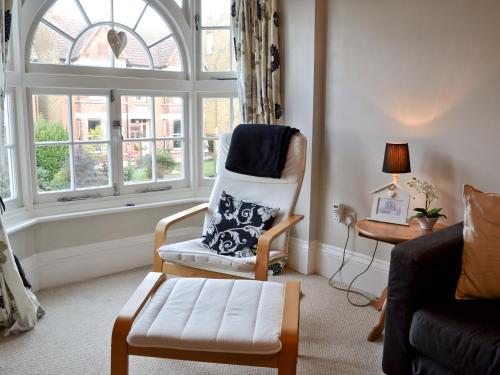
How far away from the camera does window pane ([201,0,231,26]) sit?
3371 millimetres

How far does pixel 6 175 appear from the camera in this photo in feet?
8.64

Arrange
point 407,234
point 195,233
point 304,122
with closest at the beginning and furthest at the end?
point 407,234 < point 304,122 < point 195,233

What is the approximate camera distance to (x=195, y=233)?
3.59 meters

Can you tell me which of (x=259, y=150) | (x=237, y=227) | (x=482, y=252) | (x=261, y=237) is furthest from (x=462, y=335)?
(x=259, y=150)

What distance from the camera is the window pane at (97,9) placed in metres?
2.98

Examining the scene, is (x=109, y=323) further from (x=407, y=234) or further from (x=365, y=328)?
(x=407, y=234)

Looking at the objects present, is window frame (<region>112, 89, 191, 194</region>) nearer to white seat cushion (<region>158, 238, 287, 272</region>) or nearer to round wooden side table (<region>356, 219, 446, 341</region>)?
white seat cushion (<region>158, 238, 287, 272</region>)

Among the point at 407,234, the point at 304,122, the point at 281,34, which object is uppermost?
the point at 281,34

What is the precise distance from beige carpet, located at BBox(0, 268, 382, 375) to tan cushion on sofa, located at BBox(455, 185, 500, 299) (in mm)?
585

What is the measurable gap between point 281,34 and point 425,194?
145cm

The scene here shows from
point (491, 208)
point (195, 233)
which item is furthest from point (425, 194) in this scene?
point (195, 233)

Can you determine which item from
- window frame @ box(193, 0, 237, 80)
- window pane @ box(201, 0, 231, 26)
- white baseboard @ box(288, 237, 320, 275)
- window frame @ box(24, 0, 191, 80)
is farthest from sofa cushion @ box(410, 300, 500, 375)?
window pane @ box(201, 0, 231, 26)

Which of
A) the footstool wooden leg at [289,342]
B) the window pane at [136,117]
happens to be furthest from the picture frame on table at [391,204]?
the window pane at [136,117]

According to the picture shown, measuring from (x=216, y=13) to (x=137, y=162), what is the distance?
123 centimetres
